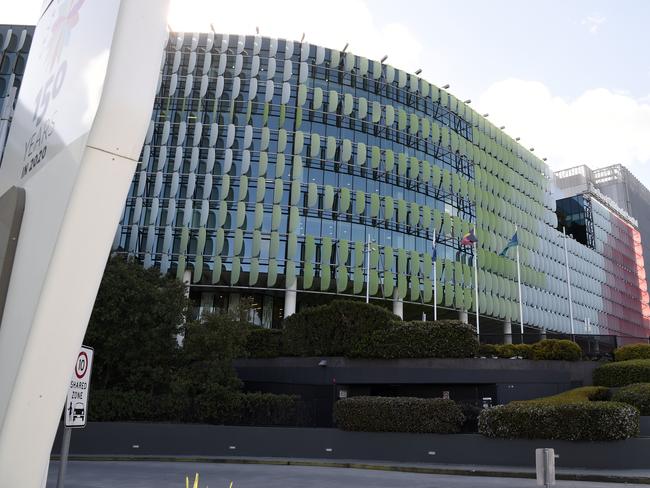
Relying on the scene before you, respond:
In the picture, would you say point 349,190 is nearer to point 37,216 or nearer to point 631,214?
point 37,216

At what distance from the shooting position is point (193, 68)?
168 feet

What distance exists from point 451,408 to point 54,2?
19.8m

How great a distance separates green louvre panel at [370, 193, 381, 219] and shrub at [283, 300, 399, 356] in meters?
23.0

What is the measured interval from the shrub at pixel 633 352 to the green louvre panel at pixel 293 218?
1070 inches

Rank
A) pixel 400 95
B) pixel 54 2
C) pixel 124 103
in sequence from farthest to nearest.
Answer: pixel 400 95 → pixel 54 2 → pixel 124 103

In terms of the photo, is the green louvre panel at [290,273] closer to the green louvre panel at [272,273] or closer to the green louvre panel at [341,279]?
the green louvre panel at [272,273]

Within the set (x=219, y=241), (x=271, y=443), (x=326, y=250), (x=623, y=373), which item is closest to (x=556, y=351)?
(x=623, y=373)

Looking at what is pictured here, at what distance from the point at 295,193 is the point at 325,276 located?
7806 millimetres

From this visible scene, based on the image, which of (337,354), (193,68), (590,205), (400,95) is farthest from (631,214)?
(337,354)

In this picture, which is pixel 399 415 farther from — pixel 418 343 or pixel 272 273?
pixel 272 273

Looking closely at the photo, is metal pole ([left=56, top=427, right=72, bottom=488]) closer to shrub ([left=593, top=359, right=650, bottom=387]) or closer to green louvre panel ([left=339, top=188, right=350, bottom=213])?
shrub ([left=593, top=359, right=650, bottom=387])

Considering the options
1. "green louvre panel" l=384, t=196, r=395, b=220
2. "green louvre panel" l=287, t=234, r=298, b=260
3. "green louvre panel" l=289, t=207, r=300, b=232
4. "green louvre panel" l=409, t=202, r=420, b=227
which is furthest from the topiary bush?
"green louvre panel" l=409, t=202, r=420, b=227

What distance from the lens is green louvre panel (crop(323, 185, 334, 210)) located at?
4959cm

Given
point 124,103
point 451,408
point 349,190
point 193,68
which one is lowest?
point 451,408
